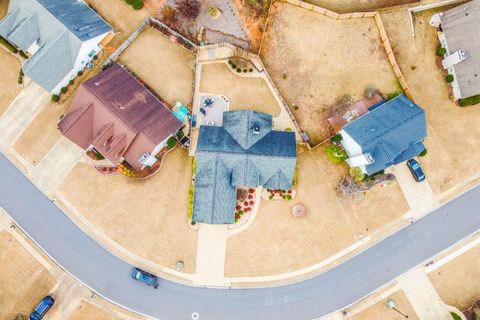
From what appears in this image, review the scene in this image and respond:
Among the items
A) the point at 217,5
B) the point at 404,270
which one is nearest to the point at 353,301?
the point at 404,270

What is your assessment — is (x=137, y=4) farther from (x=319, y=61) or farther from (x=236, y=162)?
(x=319, y=61)

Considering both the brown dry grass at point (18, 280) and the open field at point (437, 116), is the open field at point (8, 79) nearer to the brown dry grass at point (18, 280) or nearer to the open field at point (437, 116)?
the brown dry grass at point (18, 280)

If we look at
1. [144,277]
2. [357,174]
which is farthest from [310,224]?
[144,277]

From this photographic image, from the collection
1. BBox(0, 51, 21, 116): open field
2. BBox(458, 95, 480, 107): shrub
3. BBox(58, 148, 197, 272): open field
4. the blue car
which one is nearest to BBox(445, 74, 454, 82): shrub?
BBox(458, 95, 480, 107): shrub

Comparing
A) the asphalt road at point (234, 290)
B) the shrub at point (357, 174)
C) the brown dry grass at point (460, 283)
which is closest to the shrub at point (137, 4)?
the asphalt road at point (234, 290)

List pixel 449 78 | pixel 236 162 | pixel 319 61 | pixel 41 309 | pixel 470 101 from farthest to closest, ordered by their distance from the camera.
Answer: pixel 319 61, pixel 449 78, pixel 470 101, pixel 41 309, pixel 236 162

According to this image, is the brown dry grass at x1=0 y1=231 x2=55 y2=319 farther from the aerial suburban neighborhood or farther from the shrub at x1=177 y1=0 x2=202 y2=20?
the shrub at x1=177 y1=0 x2=202 y2=20
